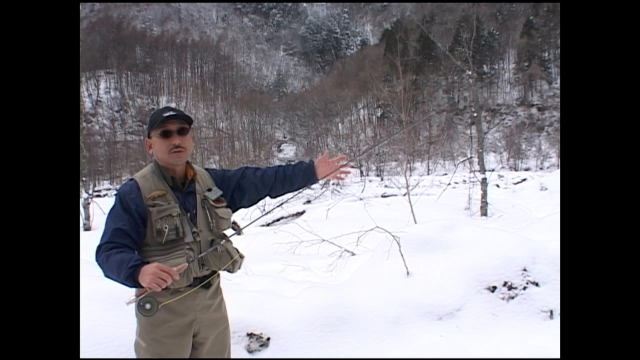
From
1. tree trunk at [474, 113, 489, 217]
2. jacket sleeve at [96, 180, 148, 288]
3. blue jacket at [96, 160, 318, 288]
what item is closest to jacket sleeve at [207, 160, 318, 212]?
blue jacket at [96, 160, 318, 288]

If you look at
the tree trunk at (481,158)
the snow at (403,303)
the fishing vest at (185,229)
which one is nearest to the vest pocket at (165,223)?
the fishing vest at (185,229)

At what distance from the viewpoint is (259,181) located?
5.00ft

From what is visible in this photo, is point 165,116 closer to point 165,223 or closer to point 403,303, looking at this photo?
point 165,223

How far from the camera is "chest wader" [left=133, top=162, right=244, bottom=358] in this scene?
1.24 meters

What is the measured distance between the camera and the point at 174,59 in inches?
688

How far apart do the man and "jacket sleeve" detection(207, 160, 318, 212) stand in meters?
0.08

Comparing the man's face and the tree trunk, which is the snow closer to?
the man's face

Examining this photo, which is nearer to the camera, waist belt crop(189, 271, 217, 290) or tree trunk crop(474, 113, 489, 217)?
waist belt crop(189, 271, 217, 290)

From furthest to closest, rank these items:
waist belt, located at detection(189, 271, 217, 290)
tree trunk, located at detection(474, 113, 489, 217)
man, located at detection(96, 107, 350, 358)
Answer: tree trunk, located at detection(474, 113, 489, 217) → waist belt, located at detection(189, 271, 217, 290) → man, located at detection(96, 107, 350, 358)

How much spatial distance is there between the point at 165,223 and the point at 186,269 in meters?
0.18

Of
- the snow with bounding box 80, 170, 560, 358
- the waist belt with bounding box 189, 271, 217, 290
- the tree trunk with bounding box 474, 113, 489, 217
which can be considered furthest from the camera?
the tree trunk with bounding box 474, 113, 489, 217

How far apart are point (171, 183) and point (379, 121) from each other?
10.8 m

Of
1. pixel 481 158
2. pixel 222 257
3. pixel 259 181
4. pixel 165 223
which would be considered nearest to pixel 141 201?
pixel 165 223
